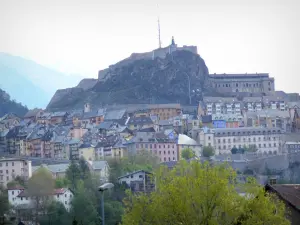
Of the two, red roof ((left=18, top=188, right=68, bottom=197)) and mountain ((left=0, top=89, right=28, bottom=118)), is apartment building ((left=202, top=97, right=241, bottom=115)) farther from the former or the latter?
red roof ((left=18, top=188, right=68, bottom=197))

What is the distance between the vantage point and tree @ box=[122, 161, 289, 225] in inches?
950

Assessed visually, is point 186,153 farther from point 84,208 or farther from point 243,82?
point 243,82

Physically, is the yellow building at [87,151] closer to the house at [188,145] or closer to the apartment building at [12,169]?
the house at [188,145]

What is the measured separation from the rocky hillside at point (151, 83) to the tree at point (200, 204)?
81626mm

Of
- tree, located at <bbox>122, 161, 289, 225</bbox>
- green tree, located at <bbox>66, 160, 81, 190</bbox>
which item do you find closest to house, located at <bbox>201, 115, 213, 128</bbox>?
green tree, located at <bbox>66, 160, 81, 190</bbox>

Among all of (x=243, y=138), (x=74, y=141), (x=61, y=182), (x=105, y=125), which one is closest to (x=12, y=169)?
(x=61, y=182)

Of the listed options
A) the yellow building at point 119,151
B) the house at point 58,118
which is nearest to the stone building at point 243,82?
the house at point 58,118

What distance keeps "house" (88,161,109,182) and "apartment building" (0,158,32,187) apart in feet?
15.3

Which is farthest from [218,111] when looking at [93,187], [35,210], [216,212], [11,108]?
[216,212]

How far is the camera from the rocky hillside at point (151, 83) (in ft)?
358

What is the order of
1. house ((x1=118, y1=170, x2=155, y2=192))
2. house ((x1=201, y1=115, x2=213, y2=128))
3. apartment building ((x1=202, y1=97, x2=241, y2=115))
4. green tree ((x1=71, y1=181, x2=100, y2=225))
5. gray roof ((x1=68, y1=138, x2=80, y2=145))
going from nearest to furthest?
green tree ((x1=71, y1=181, x2=100, y2=225)) → house ((x1=118, y1=170, x2=155, y2=192)) → gray roof ((x1=68, y1=138, x2=80, y2=145)) → house ((x1=201, y1=115, x2=213, y2=128)) → apartment building ((x1=202, y1=97, x2=241, y2=115))

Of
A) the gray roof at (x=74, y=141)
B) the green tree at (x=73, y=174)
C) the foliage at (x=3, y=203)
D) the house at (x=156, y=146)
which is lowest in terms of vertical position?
the foliage at (x=3, y=203)

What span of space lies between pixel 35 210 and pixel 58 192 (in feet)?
10.6

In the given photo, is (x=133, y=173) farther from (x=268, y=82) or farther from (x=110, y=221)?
(x=268, y=82)
